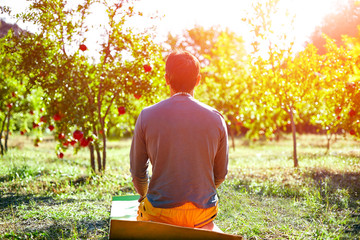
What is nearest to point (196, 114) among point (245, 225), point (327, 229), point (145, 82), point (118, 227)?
point (118, 227)

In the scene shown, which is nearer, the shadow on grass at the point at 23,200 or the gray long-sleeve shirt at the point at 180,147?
the gray long-sleeve shirt at the point at 180,147

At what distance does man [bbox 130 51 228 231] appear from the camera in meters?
2.08

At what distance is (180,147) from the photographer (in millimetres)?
2068

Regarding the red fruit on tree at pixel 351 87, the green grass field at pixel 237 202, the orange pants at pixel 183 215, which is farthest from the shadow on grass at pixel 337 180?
the orange pants at pixel 183 215

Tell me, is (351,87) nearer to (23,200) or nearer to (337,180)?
(337,180)

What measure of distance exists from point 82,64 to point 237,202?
4031 millimetres

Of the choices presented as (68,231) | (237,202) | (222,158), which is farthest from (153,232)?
(237,202)

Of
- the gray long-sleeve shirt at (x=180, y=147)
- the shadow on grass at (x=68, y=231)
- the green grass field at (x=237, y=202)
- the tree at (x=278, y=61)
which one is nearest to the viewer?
the gray long-sleeve shirt at (x=180, y=147)

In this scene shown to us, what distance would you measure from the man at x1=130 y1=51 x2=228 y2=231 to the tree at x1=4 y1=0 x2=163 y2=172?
13.8ft

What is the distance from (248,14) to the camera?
736 cm

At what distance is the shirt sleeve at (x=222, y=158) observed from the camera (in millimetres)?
2244

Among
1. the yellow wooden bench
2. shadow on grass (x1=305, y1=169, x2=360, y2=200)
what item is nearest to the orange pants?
the yellow wooden bench

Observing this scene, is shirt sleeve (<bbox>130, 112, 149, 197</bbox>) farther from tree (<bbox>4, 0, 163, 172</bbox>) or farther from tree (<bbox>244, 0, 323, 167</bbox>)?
tree (<bbox>244, 0, 323, 167</bbox>)

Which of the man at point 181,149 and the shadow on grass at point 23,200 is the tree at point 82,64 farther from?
the man at point 181,149
